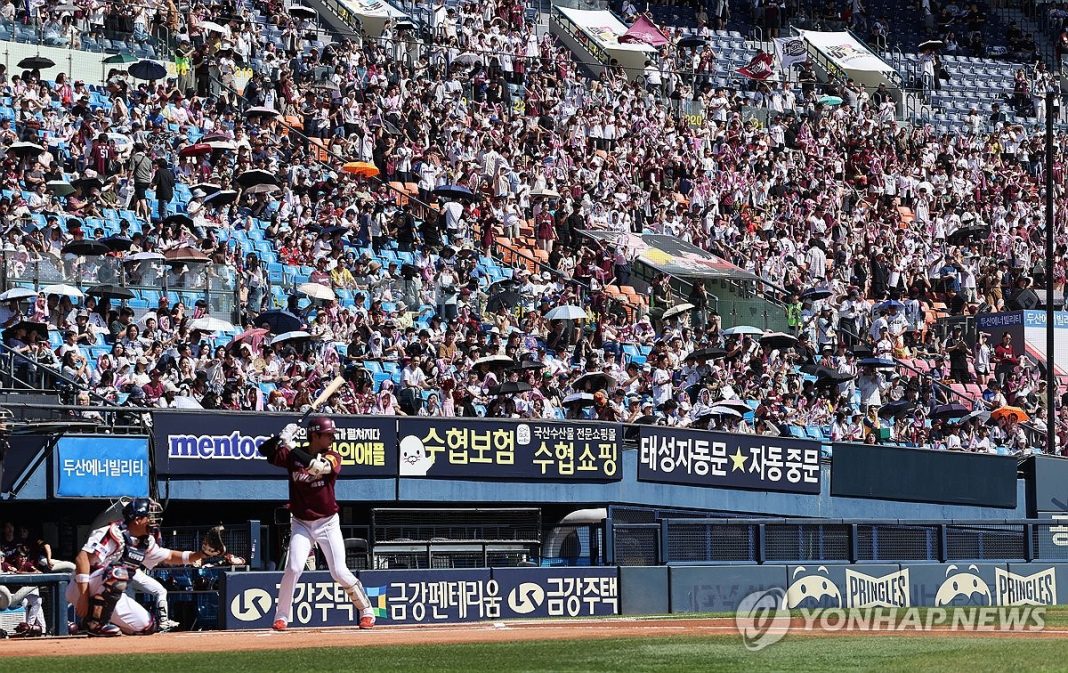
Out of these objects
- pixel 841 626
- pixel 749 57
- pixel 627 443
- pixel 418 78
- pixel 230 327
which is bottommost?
pixel 841 626

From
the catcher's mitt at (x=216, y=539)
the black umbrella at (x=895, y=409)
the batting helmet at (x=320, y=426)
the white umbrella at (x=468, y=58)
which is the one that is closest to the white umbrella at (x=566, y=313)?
the black umbrella at (x=895, y=409)

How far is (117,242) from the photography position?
26.5 metres

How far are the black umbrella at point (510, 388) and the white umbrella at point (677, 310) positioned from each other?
5260mm

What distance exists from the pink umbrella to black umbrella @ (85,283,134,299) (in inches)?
64.5

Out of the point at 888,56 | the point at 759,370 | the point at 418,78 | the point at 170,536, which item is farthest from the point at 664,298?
the point at 888,56

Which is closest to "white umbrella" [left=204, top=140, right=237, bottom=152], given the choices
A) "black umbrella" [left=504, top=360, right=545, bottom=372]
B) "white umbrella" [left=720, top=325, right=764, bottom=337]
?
"black umbrella" [left=504, top=360, right=545, bottom=372]

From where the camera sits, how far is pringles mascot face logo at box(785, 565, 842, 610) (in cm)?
2175

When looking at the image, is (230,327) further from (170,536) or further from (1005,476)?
(1005,476)

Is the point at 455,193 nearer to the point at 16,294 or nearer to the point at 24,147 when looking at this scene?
the point at 24,147

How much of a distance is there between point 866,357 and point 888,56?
846 inches

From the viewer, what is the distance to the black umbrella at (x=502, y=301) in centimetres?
2989

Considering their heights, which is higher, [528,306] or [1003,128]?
[1003,128]

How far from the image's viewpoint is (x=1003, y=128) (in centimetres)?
4719

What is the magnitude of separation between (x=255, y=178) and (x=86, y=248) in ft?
13.8
